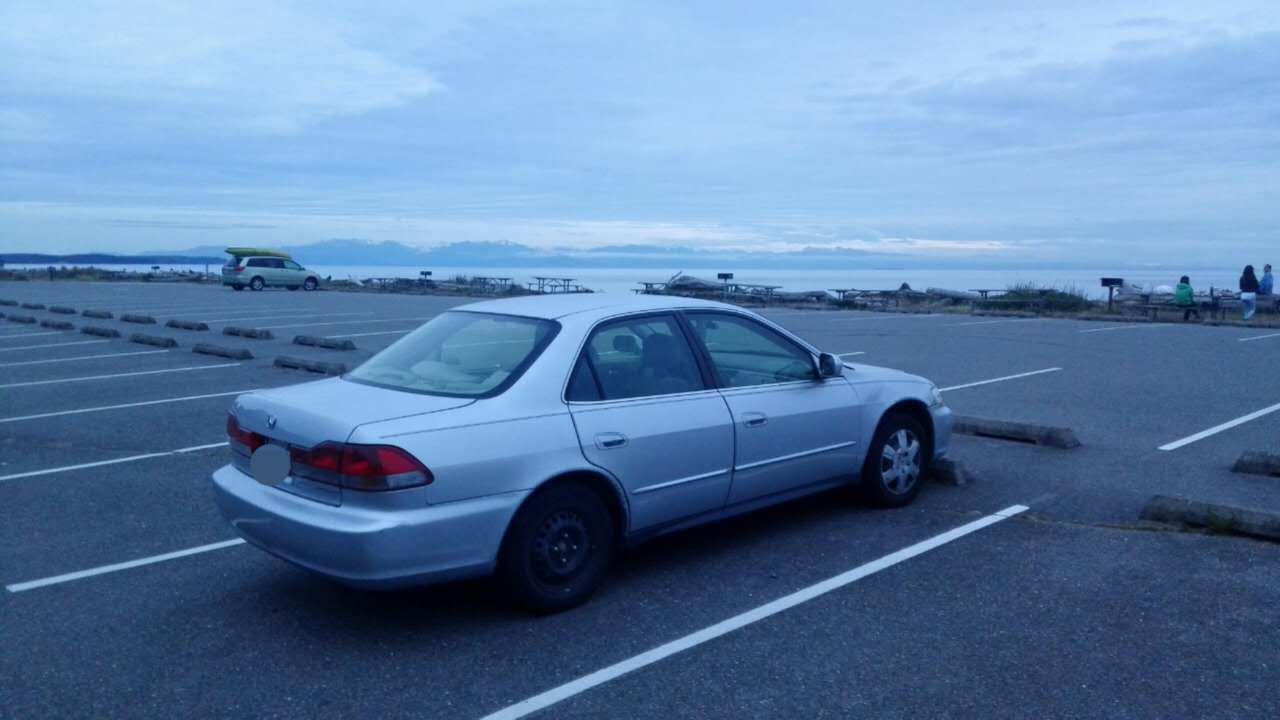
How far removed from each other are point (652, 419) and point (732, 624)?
1.11m

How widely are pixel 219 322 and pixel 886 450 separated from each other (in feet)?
69.6

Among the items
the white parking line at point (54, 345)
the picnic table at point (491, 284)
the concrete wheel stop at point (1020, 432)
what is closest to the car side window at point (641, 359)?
the concrete wheel stop at point (1020, 432)

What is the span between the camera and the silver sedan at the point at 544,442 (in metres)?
4.55

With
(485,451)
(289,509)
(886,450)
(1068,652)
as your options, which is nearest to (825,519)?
(886,450)

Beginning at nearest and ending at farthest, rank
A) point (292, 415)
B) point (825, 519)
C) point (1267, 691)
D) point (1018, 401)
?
point (1267, 691) < point (292, 415) < point (825, 519) < point (1018, 401)

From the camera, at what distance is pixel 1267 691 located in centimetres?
412

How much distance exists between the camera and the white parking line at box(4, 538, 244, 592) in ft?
18.0

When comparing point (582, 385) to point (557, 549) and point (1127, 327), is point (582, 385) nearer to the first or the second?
point (557, 549)

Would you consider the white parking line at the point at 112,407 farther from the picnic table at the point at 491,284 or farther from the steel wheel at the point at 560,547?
the picnic table at the point at 491,284

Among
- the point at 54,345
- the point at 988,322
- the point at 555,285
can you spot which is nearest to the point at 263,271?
the point at 555,285

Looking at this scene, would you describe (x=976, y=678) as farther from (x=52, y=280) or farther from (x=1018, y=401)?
(x=52, y=280)

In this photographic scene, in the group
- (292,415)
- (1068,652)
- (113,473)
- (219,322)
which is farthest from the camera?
(219,322)

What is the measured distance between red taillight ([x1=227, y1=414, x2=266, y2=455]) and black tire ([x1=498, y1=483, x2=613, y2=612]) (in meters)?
1.36

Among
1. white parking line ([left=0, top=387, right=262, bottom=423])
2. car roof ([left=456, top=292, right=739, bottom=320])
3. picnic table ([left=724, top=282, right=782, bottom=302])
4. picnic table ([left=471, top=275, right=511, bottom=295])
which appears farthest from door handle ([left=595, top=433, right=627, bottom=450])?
picnic table ([left=471, top=275, right=511, bottom=295])
